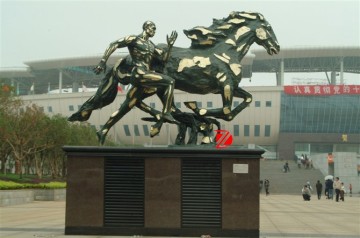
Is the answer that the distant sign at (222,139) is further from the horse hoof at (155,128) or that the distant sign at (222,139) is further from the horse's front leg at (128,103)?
the horse's front leg at (128,103)

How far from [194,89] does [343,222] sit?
6764mm

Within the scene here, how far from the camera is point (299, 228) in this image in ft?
45.5

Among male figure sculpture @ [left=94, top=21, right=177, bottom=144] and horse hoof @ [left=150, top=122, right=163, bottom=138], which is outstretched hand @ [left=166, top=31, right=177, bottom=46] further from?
horse hoof @ [left=150, top=122, right=163, bottom=138]

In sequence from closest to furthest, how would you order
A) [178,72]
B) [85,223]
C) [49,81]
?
1. [85,223]
2. [178,72]
3. [49,81]

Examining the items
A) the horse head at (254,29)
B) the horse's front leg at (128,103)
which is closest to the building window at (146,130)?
the horse head at (254,29)

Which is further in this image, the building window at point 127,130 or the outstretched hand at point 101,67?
the building window at point 127,130

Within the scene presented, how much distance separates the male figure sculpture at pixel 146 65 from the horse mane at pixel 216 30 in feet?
2.78

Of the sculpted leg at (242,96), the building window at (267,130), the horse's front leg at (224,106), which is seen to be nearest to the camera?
the horse's front leg at (224,106)

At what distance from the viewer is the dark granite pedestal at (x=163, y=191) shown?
456 inches

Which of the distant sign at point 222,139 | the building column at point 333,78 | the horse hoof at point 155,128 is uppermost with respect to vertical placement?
the building column at point 333,78

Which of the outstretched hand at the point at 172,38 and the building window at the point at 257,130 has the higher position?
the outstretched hand at the point at 172,38

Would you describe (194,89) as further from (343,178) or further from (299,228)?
(343,178)

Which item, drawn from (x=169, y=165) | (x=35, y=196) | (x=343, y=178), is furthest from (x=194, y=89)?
(x=343, y=178)

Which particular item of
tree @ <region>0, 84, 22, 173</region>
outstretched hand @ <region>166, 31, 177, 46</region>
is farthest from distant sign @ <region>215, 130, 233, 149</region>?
tree @ <region>0, 84, 22, 173</region>
